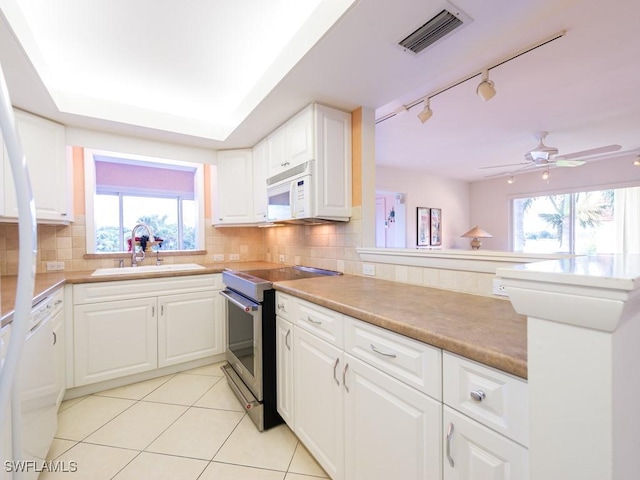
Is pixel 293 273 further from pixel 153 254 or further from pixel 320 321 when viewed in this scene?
pixel 153 254

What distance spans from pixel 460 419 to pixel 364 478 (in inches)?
22.7

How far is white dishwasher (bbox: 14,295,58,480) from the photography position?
118 centimetres

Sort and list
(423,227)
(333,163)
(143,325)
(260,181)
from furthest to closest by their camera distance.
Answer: (423,227) < (260,181) < (143,325) < (333,163)

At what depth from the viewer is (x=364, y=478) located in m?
1.14

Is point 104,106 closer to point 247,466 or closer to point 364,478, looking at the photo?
point 247,466

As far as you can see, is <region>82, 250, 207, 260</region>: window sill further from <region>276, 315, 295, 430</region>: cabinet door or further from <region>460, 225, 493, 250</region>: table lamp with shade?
<region>460, 225, 493, 250</region>: table lamp with shade

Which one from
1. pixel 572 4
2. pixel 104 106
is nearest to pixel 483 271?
pixel 572 4

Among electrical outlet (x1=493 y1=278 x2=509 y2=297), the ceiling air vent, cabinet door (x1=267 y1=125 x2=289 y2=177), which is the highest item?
the ceiling air vent

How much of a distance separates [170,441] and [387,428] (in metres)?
1.37

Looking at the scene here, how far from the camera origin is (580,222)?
16.6 ft

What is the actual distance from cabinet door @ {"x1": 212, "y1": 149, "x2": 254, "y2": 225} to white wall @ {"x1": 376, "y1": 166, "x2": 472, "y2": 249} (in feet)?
8.68

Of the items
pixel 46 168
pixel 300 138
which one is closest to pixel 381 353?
pixel 300 138

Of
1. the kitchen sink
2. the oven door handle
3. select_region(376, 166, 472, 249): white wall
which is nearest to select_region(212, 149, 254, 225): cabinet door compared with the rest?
the kitchen sink

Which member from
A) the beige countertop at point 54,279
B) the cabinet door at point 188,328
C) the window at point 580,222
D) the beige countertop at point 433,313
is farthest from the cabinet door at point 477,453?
the window at point 580,222
